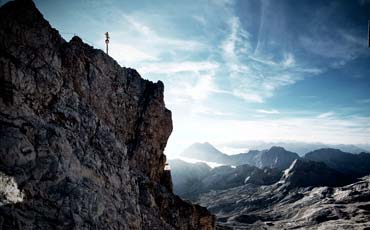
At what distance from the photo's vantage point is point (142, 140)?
50625 mm

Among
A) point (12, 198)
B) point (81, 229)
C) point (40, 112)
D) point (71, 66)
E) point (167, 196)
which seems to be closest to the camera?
point (12, 198)

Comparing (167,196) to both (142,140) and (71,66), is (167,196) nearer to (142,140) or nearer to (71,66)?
(142,140)

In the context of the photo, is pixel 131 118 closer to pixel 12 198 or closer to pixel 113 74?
pixel 113 74

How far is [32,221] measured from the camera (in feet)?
74.4

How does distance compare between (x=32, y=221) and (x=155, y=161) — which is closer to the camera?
(x=32, y=221)

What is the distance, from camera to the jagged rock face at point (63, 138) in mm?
24547

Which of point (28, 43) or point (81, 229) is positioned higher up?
point (28, 43)

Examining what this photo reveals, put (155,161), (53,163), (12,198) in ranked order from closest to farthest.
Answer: (12,198)
(53,163)
(155,161)

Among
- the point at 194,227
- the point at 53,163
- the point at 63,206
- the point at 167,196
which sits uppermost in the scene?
the point at 53,163

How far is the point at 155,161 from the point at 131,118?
34.5 feet

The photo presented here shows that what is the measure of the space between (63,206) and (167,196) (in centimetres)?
2502

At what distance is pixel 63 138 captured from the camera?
1183 inches

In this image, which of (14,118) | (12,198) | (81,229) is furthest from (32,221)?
(14,118)

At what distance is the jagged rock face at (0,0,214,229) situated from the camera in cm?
2455
